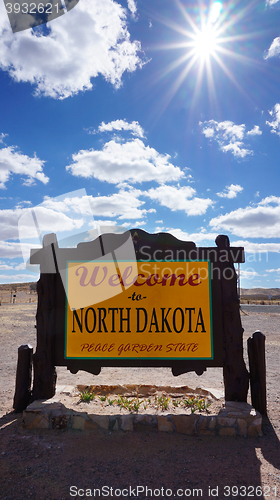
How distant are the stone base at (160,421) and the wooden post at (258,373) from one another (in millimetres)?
429

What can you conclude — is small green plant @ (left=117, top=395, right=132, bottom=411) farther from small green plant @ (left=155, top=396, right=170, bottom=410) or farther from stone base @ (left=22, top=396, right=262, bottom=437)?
small green plant @ (left=155, top=396, right=170, bottom=410)

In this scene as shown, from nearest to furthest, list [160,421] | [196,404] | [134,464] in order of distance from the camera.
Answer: [134,464] < [160,421] < [196,404]

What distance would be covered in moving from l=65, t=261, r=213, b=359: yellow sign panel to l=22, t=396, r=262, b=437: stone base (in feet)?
3.41

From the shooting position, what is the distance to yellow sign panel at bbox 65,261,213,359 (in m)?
5.90

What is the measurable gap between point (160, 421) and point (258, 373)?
2.03 meters

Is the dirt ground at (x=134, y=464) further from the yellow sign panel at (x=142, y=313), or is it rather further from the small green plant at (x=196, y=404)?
the yellow sign panel at (x=142, y=313)

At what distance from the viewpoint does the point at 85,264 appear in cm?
629

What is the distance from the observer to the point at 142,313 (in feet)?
19.7

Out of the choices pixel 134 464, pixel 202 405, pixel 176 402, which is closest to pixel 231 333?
pixel 202 405

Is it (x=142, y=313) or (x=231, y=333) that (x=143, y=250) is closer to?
(x=142, y=313)

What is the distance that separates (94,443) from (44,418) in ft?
3.58

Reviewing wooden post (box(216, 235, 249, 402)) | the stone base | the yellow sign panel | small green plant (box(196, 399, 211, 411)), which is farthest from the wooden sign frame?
the stone base

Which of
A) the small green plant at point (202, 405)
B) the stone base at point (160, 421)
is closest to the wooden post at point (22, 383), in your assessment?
the stone base at point (160, 421)

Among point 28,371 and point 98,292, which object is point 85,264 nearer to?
point 98,292
